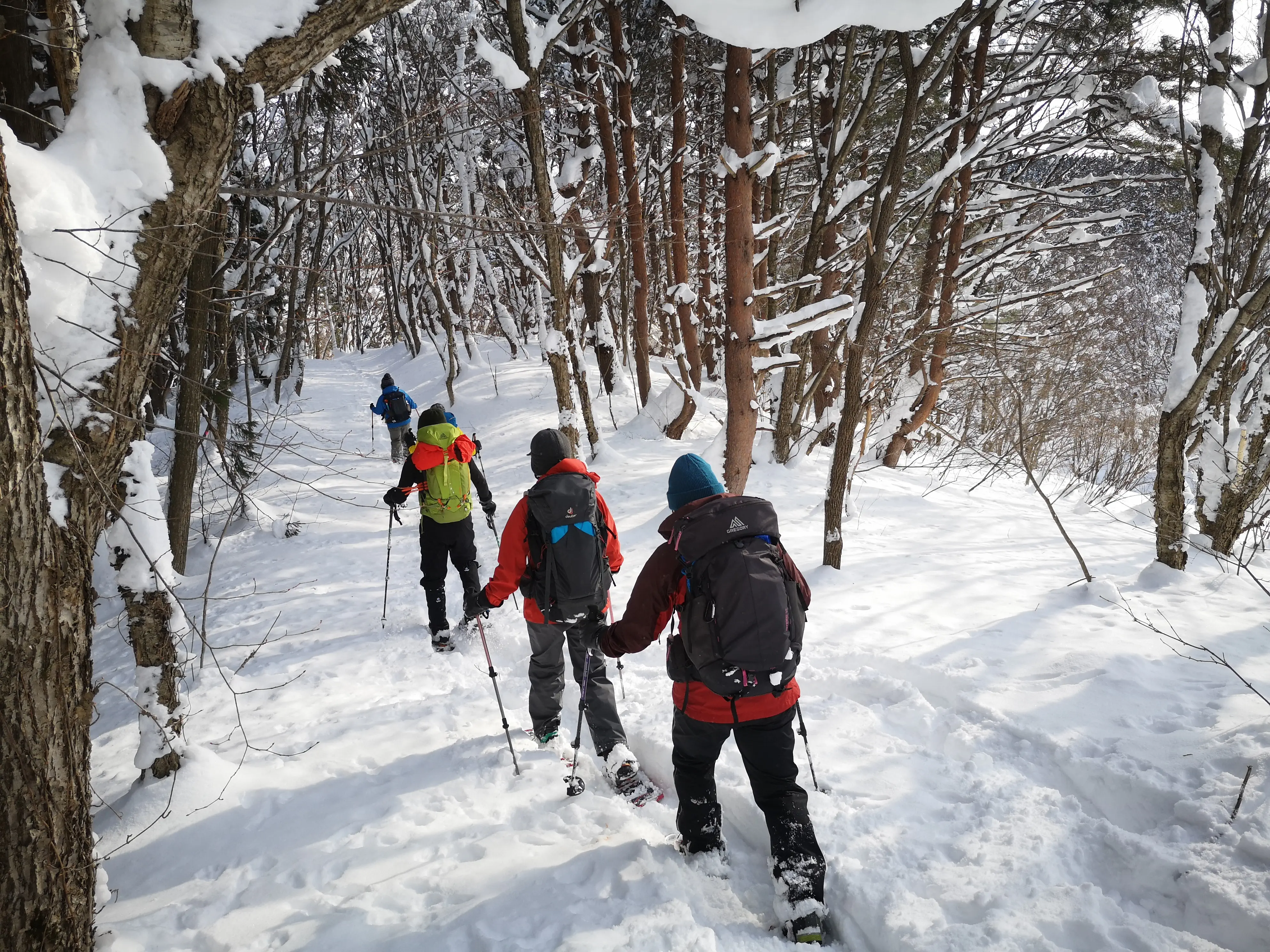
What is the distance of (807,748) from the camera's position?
10.0 feet

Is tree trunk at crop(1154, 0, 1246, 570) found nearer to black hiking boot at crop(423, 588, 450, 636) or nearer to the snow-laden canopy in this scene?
the snow-laden canopy

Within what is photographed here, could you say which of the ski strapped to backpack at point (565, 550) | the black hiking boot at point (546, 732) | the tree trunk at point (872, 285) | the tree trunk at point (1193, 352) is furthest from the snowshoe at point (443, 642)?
the tree trunk at point (1193, 352)

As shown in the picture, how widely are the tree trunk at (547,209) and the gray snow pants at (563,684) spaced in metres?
3.36

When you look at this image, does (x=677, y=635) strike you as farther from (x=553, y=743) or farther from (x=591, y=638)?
(x=553, y=743)

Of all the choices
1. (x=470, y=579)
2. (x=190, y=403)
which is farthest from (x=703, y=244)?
(x=190, y=403)

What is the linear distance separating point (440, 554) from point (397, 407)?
5790 mm

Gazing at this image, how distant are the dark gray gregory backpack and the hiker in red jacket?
92cm

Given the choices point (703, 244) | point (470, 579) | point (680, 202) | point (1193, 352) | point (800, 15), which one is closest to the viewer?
point (800, 15)

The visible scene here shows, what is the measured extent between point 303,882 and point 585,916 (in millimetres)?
1293

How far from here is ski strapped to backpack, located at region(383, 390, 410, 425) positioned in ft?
34.1

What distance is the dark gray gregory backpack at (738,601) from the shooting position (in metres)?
2.47

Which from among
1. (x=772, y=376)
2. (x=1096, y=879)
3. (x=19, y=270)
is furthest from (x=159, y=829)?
(x=772, y=376)

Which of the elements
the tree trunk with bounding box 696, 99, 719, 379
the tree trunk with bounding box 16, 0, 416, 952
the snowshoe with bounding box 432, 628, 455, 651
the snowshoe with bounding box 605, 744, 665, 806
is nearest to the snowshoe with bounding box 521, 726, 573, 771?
the snowshoe with bounding box 605, 744, 665, 806

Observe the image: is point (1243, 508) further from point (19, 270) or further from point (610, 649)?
point (19, 270)
